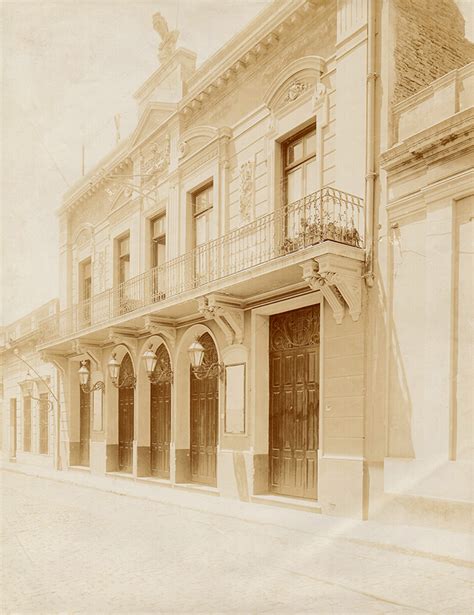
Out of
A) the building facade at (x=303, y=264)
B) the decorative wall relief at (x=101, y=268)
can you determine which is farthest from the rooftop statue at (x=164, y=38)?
the decorative wall relief at (x=101, y=268)

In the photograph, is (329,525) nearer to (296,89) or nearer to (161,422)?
(296,89)

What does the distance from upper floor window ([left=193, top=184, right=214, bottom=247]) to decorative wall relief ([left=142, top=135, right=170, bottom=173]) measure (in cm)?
153

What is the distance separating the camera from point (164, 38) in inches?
640

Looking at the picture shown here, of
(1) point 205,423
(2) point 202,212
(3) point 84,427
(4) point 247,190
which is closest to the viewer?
(4) point 247,190

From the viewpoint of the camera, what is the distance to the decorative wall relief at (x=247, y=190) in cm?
1284

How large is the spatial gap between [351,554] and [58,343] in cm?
1403

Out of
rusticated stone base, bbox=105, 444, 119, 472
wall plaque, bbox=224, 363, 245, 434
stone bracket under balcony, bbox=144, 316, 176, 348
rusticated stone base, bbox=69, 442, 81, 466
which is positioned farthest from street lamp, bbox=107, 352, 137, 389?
wall plaque, bbox=224, 363, 245, 434

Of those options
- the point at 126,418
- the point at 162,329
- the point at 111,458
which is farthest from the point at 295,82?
the point at 111,458

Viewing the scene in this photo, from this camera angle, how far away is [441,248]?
29.1 ft

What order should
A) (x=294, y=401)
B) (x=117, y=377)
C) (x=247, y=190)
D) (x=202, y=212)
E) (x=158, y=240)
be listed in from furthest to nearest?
(x=117, y=377) → (x=158, y=240) → (x=202, y=212) → (x=247, y=190) → (x=294, y=401)

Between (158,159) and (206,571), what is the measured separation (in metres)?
11.7

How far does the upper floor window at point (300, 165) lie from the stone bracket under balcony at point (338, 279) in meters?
2.24

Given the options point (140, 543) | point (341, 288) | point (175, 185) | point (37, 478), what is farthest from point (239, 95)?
point (37, 478)

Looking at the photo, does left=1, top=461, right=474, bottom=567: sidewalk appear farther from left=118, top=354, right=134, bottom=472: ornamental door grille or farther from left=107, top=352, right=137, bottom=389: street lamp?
left=107, top=352, right=137, bottom=389: street lamp
